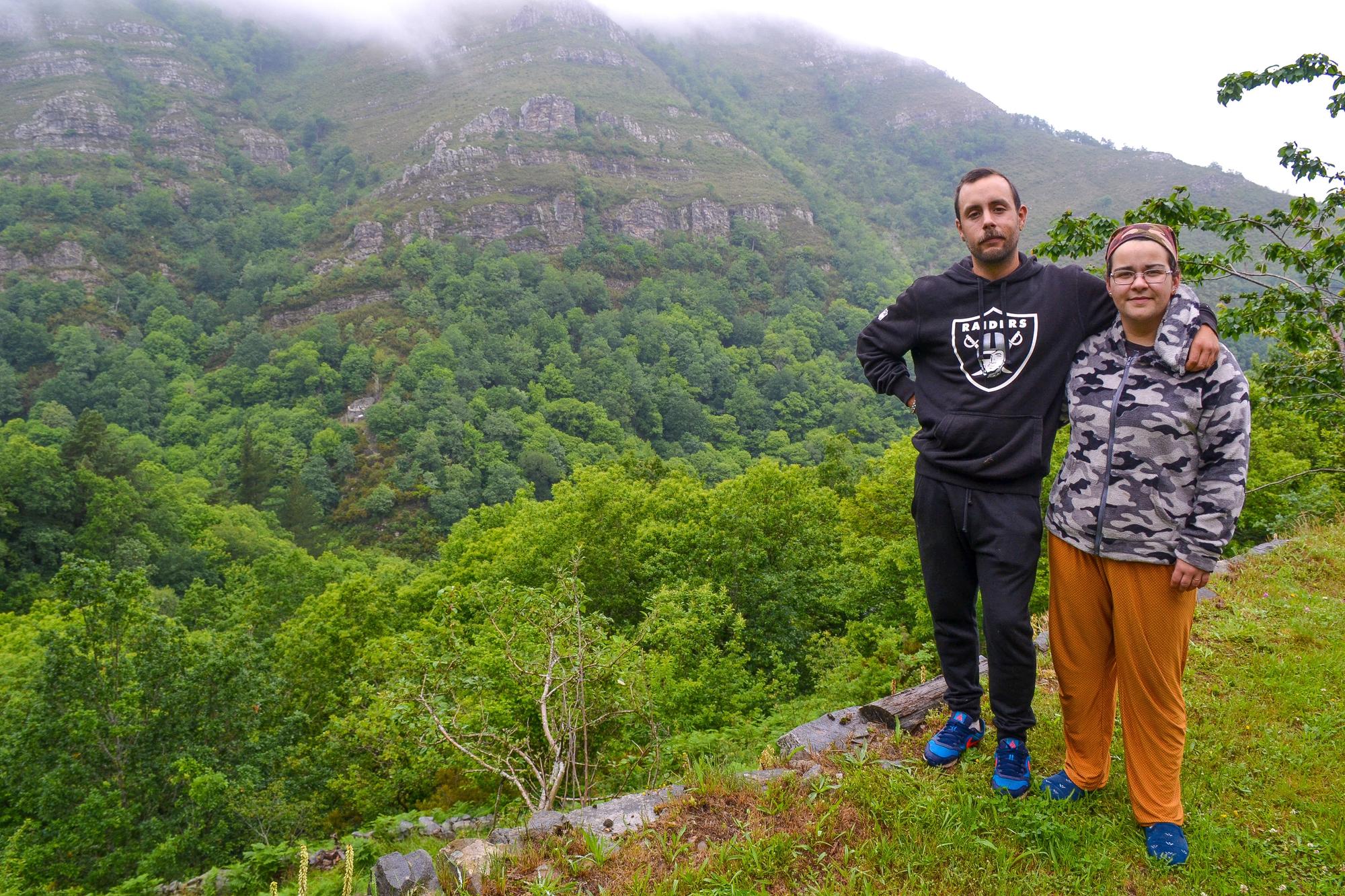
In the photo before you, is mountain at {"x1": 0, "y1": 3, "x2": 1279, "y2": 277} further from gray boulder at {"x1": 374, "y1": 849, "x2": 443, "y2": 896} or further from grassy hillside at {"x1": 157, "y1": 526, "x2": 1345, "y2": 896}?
grassy hillside at {"x1": 157, "y1": 526, "x2": 1345, "y2": 896}

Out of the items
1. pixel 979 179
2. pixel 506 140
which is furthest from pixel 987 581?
pixel 506 140

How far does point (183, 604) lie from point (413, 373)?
59.5 metres

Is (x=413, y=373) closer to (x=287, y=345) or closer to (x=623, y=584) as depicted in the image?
(x=287, y=345)

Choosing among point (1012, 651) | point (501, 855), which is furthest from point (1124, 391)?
point (501, 855)

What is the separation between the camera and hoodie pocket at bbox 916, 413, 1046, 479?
285 cm

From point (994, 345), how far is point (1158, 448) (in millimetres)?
710

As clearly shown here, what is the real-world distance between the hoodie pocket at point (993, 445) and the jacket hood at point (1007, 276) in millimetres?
592

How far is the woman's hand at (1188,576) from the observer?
2.51 m

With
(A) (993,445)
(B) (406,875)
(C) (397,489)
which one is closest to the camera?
(A) (993,445)

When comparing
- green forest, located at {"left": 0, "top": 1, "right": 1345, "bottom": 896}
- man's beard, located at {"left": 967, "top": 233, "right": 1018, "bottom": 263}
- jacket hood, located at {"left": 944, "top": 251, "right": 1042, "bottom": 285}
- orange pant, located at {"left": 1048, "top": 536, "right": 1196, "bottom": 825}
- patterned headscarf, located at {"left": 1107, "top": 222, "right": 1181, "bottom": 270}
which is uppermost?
patterned headscarf, located at {"left": 1107, "top": 222, "right": 1181, "bottom": 270}

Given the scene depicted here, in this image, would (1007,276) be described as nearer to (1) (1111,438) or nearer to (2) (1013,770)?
(1) (1111,438)

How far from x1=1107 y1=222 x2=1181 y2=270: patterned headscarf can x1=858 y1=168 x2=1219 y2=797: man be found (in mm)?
169

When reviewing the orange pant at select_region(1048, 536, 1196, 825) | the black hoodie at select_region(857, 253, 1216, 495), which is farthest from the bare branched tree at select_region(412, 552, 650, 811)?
the black hoodie at select_region(857, 253, 1216, 495)

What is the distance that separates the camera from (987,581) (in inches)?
117
